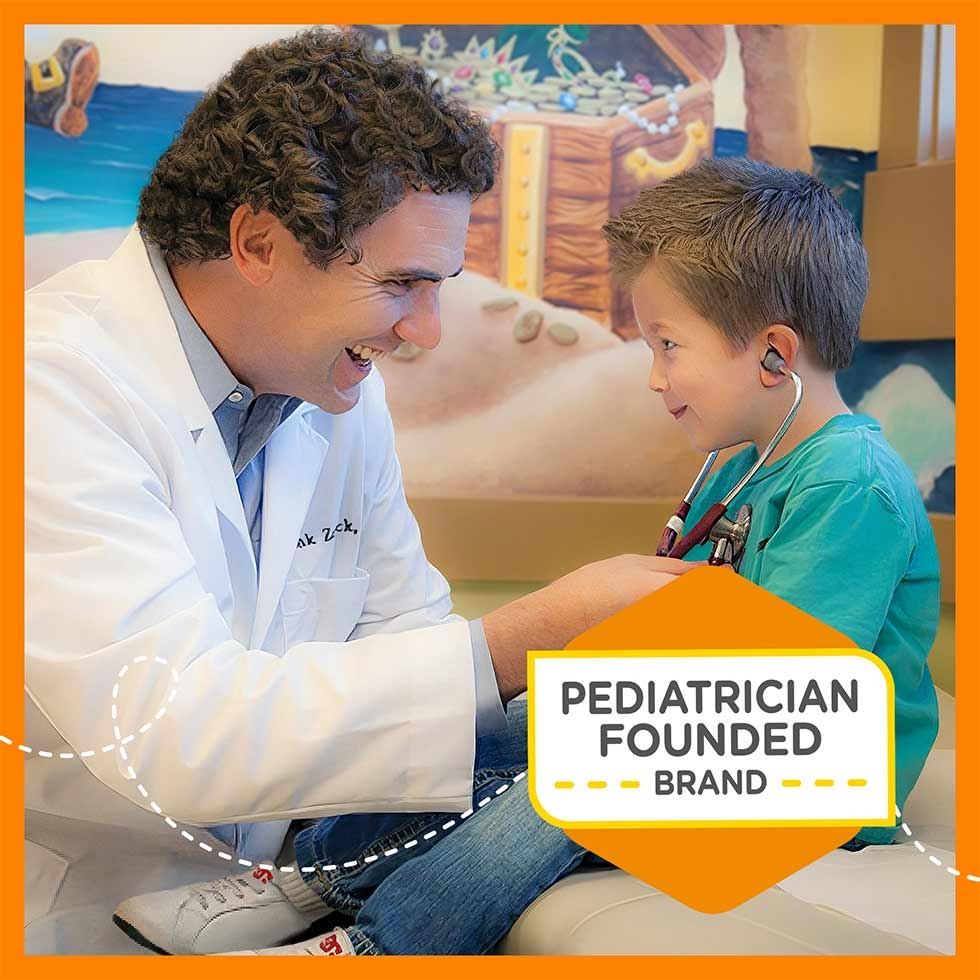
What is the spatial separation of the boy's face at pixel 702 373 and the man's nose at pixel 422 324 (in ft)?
0.53

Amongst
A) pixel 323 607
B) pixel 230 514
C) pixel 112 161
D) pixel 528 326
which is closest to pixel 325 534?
pixel 323 607

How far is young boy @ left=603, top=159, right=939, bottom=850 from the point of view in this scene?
0.75 metres

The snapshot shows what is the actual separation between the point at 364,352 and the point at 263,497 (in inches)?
6.2

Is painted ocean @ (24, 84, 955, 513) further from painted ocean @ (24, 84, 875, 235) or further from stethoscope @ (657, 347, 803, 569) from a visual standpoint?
stethoscope @ (657, 347, 803, 569)

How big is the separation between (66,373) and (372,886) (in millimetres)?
430

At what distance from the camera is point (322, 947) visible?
0.76 meters

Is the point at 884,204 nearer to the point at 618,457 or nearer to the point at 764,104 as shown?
the point at 764,104

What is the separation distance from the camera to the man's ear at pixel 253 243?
857mm

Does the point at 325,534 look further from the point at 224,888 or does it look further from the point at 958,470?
the point at 958,470

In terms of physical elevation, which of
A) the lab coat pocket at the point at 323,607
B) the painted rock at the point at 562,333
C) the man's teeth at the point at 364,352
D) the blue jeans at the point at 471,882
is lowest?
the blue jeans at the point at 471,882

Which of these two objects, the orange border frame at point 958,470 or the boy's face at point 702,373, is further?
the boy's face at point 702,373

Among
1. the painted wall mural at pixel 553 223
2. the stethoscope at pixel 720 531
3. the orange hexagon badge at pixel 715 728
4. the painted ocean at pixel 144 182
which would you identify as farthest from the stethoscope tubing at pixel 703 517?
the painted ocean at pixel 144 182

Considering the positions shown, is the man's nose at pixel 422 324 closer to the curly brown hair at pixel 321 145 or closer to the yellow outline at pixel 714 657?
the curly brown hair at pixel 321 145

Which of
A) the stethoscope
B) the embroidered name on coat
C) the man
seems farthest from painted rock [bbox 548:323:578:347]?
the stethoscope
